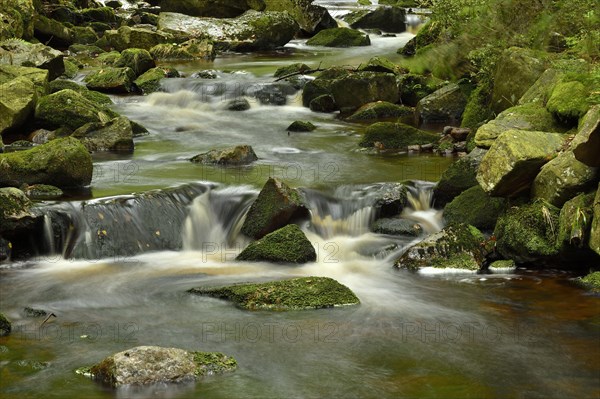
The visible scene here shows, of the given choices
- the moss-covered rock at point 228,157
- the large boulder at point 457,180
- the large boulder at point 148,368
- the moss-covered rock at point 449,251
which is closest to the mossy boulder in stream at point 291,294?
the moss-covered rock at point 449,251

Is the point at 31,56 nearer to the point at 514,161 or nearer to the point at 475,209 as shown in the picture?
the point at 475,209

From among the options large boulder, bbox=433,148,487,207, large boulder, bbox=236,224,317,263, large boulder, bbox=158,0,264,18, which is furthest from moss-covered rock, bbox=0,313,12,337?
large boulder, bbox=158,0,264,18

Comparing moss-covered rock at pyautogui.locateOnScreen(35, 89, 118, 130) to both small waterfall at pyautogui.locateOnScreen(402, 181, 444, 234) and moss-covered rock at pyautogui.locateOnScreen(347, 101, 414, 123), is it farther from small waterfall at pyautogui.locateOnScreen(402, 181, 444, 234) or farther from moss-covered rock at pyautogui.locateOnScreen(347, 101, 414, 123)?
small waterfall at pyautogui.locateOnScreen(402, 181, 444, 234)

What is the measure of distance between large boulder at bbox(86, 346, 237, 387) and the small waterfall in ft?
18.1

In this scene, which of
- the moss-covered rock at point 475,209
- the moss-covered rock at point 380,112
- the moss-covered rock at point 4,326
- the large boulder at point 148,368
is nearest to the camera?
the large boulder at point 148,368

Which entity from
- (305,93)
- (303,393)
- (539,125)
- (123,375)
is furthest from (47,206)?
(305,93)

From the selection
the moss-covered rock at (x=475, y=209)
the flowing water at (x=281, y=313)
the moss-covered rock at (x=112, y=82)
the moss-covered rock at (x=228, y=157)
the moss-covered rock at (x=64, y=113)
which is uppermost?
the moss-covered rock at (x=112, y=82)

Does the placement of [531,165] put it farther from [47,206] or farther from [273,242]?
[47,206]

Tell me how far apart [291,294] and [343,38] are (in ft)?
74.3

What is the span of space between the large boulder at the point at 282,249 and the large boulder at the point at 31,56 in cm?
1183

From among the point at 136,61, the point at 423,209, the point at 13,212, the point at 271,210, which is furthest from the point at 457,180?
the point at 136,61

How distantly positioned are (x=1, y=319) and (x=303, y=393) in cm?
318

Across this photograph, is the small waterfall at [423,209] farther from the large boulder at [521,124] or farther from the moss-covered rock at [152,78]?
the moss-covered rock at [152,78]

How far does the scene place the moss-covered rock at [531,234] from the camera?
9977mm
